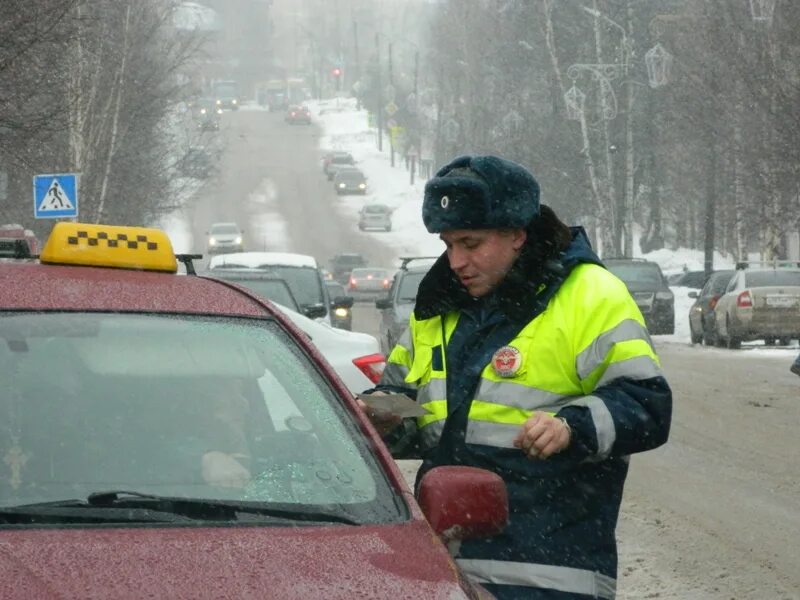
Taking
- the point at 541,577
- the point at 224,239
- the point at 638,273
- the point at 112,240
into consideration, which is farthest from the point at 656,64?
the point at 541,577

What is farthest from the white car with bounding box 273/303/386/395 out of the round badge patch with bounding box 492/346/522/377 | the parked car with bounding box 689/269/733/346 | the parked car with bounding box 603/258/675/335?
the parked car with bounding box 603/258/675/335

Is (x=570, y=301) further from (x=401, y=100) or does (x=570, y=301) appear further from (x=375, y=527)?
(x=401, y=100)

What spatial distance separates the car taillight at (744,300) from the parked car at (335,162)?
2574 inches

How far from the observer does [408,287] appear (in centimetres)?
2205

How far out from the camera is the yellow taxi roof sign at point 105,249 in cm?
432

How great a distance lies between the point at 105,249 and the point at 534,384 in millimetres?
1205

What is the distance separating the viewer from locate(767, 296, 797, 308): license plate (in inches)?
1119

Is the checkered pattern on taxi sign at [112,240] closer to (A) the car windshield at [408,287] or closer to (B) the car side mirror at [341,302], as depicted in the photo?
(B) the car side mirror at [341,302]

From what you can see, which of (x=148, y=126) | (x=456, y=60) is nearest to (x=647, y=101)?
(x=148, y=126)

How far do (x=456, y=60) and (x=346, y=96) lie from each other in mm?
70435

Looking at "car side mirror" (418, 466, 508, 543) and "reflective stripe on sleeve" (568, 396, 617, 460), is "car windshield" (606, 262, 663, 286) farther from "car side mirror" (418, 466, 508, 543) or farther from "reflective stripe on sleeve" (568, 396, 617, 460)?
"car side mirror" (418, 466, 508, 543)

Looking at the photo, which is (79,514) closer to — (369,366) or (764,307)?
(369,366)

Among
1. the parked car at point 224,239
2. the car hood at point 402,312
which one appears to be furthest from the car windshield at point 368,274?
the car hood at point 402,312

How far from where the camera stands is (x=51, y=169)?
35688mm
